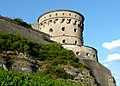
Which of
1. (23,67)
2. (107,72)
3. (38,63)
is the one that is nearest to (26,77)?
(23,67)

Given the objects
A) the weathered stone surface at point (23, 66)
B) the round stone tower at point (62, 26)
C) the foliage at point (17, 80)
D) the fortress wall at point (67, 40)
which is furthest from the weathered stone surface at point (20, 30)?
the foliage at point (17, 80)

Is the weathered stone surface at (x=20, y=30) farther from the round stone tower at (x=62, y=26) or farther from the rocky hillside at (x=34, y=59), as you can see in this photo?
the round stone tower at (x=62, y=26)

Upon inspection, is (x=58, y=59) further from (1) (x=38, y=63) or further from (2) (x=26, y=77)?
(2) (x=26, y=77)

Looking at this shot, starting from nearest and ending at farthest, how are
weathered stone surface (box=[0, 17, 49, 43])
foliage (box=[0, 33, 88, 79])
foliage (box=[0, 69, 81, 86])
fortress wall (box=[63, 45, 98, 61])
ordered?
foliage (box=[0, 69, 81, 86]) → foliage (box=[0, 33, 88, 79]) → weathered stone surface (box=[0, 17, 49, 43]) → fortress wall (box=[63, 45, 98, 61])

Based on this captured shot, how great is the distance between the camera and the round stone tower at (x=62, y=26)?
2367 inches

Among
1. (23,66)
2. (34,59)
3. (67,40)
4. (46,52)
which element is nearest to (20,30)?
(46,52)

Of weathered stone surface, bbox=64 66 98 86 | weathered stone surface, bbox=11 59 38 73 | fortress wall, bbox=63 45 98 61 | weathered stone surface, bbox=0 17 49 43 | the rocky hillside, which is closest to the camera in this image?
weathered stone surface, bbox=11 59 38 73

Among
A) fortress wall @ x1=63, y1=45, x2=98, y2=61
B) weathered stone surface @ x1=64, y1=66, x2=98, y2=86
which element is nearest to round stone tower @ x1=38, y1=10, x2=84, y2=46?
fortress wall @ x1=63, y1=45, x2=98, y2=61

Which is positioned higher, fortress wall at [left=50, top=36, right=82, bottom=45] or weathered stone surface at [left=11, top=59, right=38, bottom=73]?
fortress wall at [left=50, top=36, right=82, bottom=45]

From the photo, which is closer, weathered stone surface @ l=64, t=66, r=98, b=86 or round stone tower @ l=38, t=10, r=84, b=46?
weathered stone surface @ l=64, t=66, r=98, b=86

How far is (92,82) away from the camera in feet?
144

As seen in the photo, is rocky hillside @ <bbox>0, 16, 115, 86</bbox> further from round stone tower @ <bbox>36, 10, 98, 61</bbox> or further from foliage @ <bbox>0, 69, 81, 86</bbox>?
round stone tower @ <bbox>36, 10, 98, 61</bbox>

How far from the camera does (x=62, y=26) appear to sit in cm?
6059

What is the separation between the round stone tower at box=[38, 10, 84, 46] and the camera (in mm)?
60125
